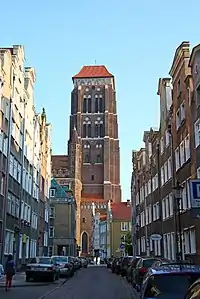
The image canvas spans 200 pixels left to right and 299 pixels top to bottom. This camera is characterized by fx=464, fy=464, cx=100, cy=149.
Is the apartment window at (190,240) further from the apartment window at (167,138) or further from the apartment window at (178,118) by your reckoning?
the apartment window at (167,138)

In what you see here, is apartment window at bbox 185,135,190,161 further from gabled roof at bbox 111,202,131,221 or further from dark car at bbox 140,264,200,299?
gabled roof at bbox 111,202,131,221

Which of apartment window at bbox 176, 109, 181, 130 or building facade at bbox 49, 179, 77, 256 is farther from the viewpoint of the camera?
building facade at bbox 49, 179, 77, 256

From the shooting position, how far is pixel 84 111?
131m

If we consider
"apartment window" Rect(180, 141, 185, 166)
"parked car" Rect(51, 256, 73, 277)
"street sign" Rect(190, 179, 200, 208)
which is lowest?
"parked car" Rect(51, 256, 73, 277)

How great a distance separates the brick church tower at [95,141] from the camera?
12381 cm

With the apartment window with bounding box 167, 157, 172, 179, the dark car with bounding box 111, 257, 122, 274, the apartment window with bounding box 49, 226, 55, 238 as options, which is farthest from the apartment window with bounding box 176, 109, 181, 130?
the apartment window with bounding box 49, 226, 55, 238

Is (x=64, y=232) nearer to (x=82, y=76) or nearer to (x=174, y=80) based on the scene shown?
(x=174, y=80)

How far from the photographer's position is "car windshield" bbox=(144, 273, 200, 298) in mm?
7988

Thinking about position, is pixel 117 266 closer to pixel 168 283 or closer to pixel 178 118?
pixel 178 118

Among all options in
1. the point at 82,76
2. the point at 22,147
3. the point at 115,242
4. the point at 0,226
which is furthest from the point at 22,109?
the point at 82,76

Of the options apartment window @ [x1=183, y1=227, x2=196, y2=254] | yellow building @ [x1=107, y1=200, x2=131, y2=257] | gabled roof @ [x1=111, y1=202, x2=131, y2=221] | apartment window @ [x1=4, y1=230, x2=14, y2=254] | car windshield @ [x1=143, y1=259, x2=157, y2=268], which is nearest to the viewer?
car windshield @ [x1=143, y1=259, x2=157, y2=268]

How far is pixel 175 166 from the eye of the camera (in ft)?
110

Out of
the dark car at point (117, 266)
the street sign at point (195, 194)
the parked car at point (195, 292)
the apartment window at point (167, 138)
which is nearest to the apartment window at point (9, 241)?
the dark car at point (117, 266)

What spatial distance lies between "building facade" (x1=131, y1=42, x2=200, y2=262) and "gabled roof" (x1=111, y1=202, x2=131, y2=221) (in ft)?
179
